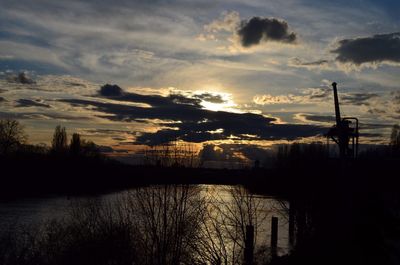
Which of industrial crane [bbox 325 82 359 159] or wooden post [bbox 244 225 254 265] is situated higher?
industrial crane [bbox 325 82 359 159]

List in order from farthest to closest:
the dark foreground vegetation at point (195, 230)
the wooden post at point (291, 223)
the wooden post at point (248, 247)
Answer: the wooden post at point (291, 223), the wooden post at point (248, 247), the dark foreground vegetation at point (195, 230)

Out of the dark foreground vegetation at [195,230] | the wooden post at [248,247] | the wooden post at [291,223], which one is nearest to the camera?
the dark foreground vegetation at [195,230]

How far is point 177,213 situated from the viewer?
22.4 metres

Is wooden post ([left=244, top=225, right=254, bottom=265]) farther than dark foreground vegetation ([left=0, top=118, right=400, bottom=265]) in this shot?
Yes

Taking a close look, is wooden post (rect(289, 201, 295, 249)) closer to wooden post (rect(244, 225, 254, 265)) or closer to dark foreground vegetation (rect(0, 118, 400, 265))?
dark foreground vegetation (rect(0, 118, 400, 265))

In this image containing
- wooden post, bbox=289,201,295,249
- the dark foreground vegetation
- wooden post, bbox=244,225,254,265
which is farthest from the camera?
wooden post, bbox=289,201,295,249

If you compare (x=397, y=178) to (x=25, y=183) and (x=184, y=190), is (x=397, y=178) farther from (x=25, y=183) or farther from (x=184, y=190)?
(x=25, y=183)

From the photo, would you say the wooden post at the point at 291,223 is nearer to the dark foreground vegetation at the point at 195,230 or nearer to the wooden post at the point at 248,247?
the dark foreground vegetation at the point at 195,230

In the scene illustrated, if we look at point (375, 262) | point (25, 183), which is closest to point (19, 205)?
point (25, 183)

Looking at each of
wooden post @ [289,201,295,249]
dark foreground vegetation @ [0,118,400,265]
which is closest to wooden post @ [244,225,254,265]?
dark foreground vegetation @ [0,118,400,265]

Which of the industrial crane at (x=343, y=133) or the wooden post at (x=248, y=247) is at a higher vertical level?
the industrial crane at (x=343, y=133)

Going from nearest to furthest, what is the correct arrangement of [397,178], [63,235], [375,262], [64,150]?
1. [375,262]
2. [63,235]
3. [397,178]
4. [64,150]

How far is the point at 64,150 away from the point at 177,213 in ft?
376

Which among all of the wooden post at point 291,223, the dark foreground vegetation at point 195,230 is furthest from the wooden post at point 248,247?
the wooden post at point 291,223
